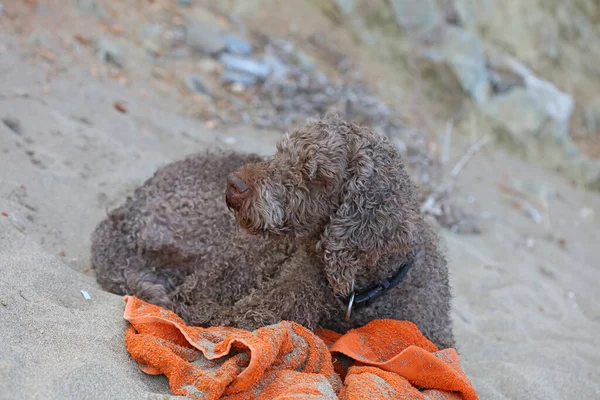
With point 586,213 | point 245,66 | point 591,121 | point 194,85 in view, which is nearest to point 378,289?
point 194,85

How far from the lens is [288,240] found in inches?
132

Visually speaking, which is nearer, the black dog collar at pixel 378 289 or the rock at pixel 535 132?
the black dog collar at pixel 378 289

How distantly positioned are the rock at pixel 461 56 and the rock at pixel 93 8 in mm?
4612

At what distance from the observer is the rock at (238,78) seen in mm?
7980

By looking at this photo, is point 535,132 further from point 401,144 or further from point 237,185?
point 237,185

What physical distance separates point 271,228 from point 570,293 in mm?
3894

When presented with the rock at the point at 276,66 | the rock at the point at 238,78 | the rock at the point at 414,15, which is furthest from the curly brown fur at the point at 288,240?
the rock at the point at 414,15

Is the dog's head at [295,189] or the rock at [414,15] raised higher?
the dog's head at [295,189]

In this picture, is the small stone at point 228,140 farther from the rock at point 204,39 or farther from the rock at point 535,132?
the rock at point 535,132

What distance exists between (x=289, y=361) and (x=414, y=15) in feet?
26.6

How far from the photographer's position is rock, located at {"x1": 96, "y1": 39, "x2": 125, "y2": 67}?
7269mm

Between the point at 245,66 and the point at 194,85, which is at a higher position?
the point at 245,66

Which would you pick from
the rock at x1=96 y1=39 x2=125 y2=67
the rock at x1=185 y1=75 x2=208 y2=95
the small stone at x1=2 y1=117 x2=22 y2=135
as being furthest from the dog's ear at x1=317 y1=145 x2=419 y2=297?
the rock at x1=96 y1=39 x2=125 y2=67

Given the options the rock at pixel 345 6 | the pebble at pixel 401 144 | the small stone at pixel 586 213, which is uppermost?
the rock at pixel 345 6
